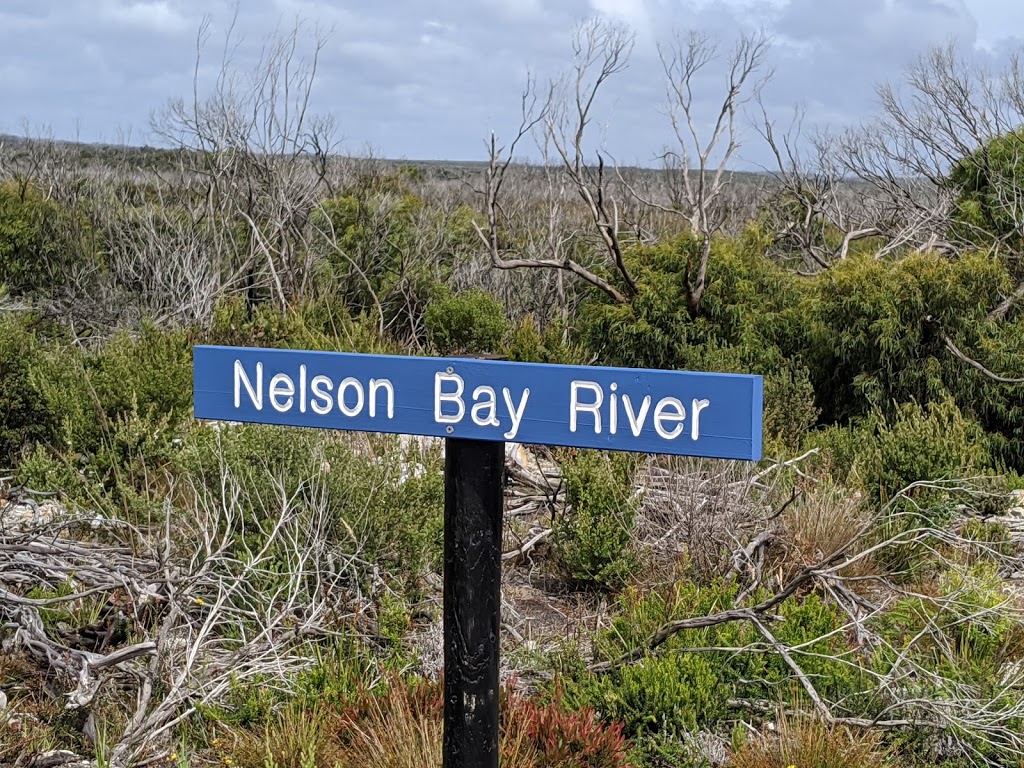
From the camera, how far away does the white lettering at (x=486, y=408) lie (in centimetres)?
255

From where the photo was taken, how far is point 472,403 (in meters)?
2.57

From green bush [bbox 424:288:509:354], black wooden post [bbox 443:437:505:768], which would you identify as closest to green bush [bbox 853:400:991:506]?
black wooden post [bbox 443:437:505:768]

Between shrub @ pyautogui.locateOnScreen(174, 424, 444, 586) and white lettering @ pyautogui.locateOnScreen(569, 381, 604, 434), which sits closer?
white lettering @ pyautogui.locateOnScreen(569, 381, 604, 434)

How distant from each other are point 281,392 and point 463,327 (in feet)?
32.0

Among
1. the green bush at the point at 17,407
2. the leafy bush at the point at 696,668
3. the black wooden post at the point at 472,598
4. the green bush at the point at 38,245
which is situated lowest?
the leafy bush at the point at 696,668

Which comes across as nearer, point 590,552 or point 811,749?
point 811,749

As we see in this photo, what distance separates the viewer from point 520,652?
459 centimetres

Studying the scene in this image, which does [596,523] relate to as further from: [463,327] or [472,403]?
[463,327]

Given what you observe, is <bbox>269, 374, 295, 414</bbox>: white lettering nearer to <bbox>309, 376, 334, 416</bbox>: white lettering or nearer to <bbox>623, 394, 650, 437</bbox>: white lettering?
<bbox>309, 376, 334, 416</bbox>: white lettering

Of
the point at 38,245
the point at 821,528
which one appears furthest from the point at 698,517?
the point at 38,245

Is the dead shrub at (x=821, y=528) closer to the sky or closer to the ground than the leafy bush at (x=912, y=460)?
closer to the ground

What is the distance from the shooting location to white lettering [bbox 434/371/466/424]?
101 inches

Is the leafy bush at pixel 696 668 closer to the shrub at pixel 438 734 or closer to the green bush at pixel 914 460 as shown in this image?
the shrub at pixel 438 734

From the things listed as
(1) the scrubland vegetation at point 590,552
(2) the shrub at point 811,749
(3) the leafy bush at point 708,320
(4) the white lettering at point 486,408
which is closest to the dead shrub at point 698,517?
(1) the scrubland vegetation at point 590,552
